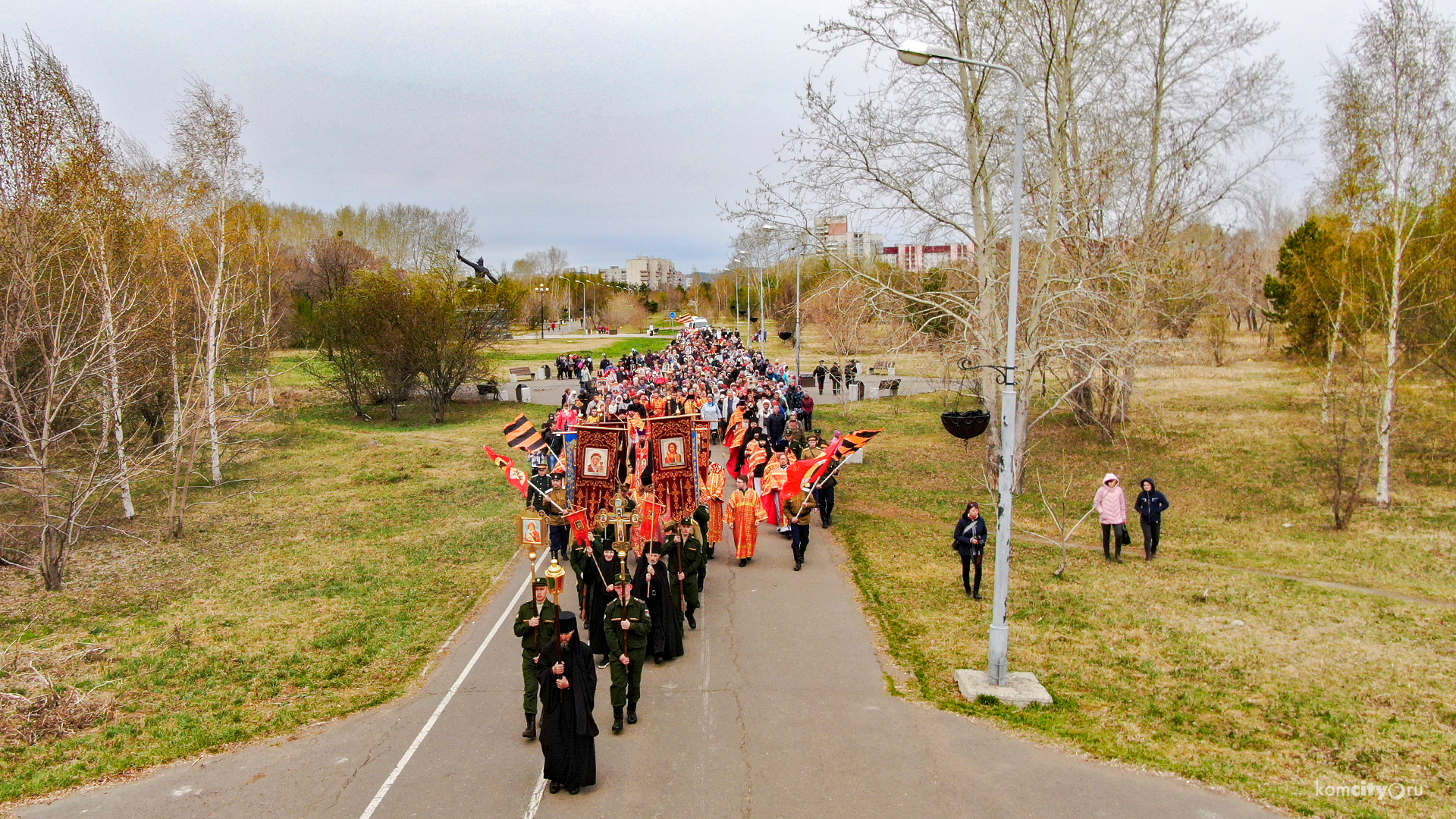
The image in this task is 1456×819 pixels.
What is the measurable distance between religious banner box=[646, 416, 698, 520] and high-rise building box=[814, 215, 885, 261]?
15.4 ft

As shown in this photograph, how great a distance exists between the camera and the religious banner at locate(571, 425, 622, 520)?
530 inches

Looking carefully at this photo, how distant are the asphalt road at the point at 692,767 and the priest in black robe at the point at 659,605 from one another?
0.76 feet

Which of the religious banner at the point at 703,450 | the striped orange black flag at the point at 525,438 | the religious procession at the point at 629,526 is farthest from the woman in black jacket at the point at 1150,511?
the striped orange black flag at the point at 525,438

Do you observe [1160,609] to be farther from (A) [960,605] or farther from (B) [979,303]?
(B) [979,303]

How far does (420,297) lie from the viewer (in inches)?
1303

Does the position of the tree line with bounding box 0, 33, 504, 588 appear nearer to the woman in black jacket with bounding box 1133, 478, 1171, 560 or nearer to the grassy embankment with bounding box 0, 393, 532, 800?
the grassy embankment with bounding box 0, 393, 532, 800

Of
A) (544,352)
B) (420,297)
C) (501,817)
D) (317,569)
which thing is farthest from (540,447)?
(544,352)

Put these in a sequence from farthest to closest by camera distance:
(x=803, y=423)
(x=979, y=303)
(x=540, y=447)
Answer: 1. (x=803, y=423)
2. (x=979, y=303)
3. (x=540, y=447)

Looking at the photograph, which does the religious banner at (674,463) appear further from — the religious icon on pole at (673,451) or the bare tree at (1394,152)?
the bare tree at (1394,152)

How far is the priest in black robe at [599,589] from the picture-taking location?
9.32m

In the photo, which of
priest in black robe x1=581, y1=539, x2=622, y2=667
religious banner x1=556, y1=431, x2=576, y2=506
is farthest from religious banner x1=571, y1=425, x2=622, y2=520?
priest in black robe x1=581, y1=539, x2=622, y2=667

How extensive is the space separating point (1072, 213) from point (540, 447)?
36.9ft

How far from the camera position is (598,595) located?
967 centimetres

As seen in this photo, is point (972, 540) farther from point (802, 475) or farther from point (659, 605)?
point (659, 605)
